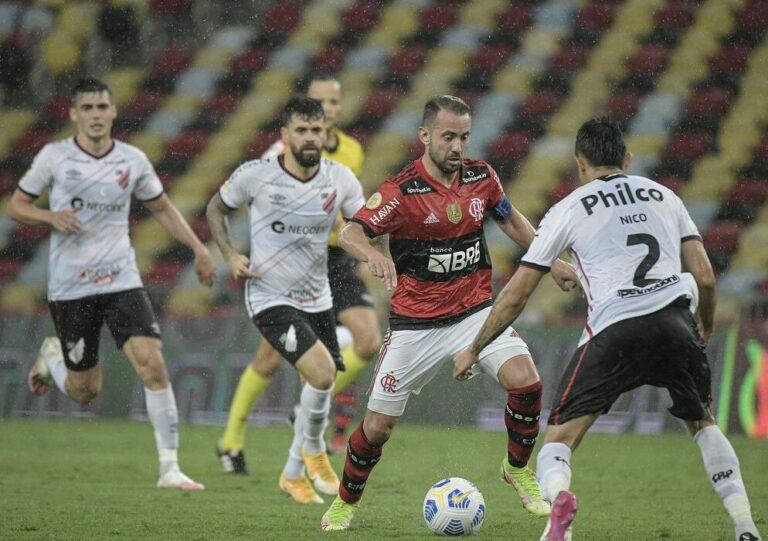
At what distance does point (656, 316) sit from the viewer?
5500 mm

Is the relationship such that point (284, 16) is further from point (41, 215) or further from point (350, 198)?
point (350, 198)

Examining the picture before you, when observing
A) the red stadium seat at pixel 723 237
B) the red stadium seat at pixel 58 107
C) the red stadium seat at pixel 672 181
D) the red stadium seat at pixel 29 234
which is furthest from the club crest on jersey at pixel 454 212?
the red stadium seat at pixel 58 107

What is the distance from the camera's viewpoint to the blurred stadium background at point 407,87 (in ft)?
59.4

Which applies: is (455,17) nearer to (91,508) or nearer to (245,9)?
(245,9)

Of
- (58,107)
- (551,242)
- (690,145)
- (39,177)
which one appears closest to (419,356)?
(551,242)

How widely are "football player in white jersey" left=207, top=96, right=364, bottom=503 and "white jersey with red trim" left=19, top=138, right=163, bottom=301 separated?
32.8 inches

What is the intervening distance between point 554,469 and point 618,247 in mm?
962

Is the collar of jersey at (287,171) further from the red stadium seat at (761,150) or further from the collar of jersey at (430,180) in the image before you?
the red stadium seat at (761,150)

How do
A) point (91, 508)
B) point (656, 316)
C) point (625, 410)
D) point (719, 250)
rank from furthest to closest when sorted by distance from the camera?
point (719, 250)
point (625, 410)
point (91, 508)
point (656, 316)

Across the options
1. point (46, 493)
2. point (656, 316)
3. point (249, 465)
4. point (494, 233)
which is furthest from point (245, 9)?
point (656, 316)

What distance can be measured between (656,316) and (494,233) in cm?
1218

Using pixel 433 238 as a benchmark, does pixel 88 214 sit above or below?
below

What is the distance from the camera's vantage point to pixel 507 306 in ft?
18.4

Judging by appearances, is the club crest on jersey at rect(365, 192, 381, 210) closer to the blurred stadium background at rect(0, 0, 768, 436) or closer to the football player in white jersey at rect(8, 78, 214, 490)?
the football player in white jersey at rect(8, 78, 214, 490)
